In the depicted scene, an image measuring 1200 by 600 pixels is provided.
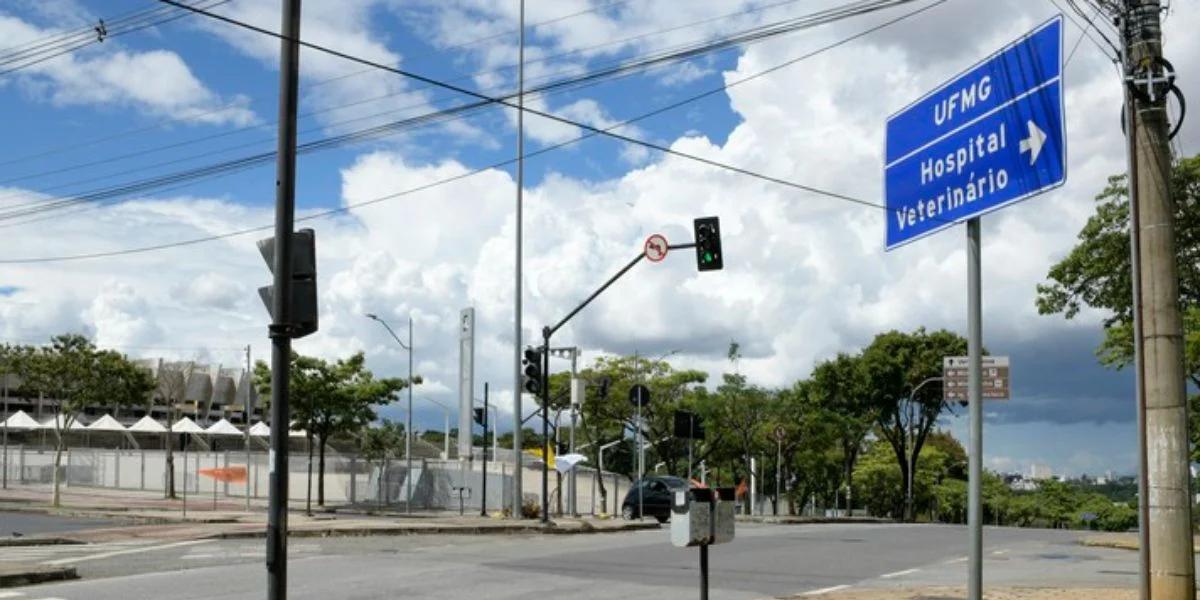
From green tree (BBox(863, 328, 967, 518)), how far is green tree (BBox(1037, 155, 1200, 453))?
25.9m

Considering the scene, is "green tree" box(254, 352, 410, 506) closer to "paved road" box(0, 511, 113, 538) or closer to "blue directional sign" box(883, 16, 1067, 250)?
"paved road" box(0, 511, 113, 538)

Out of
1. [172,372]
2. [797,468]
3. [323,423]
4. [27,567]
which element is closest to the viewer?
[27,567]

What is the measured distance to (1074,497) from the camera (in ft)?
320

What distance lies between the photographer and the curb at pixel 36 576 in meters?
15.0

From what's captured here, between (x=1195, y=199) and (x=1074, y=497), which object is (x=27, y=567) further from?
(x=1074, y=497)

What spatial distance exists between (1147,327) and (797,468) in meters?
59.0

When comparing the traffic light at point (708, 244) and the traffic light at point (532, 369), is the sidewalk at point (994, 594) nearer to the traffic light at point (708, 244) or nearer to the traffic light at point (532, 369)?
the traffic light at point (708, 244)

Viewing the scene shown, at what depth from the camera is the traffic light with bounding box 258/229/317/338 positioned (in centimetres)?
1023

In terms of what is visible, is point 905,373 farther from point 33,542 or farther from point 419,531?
point 33,542

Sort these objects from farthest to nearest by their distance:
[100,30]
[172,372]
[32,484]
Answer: [172,372] → [32,484] → [100,30]

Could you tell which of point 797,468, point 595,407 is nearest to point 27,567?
point 595,407

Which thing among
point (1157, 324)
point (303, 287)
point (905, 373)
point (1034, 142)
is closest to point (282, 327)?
point (303, 287)

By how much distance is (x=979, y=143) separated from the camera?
7.64 metres

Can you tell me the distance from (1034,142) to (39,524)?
2866cm
